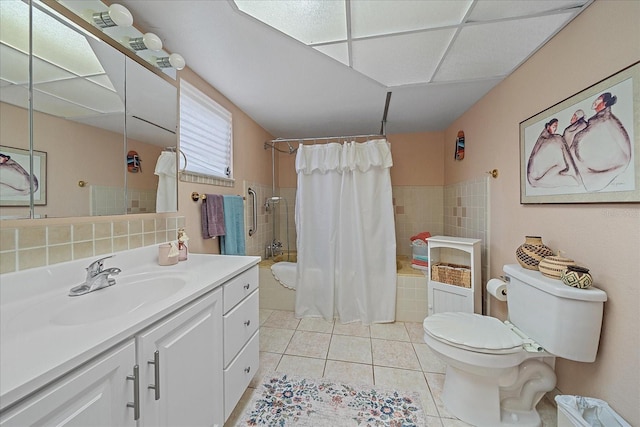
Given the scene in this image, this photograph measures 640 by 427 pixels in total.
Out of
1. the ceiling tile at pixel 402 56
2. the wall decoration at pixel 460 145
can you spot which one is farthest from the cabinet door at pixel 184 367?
the wall decoration at pixel 460 145

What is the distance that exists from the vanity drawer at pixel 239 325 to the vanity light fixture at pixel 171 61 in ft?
4.73

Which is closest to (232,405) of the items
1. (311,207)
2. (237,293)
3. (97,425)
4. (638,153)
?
(237,293)

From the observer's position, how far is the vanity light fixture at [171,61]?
1401 millimetres

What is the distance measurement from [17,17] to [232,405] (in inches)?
71.3

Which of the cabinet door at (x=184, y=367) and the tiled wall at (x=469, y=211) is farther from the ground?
the tiled wall at (x=469, y=211)

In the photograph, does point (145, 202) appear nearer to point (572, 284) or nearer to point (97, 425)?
point (97, 425)

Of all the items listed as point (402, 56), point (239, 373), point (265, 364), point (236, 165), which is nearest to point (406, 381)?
point (265, 364)

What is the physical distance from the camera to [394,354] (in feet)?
5.98

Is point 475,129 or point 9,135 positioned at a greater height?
point 475,129

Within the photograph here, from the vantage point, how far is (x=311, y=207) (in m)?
2.47

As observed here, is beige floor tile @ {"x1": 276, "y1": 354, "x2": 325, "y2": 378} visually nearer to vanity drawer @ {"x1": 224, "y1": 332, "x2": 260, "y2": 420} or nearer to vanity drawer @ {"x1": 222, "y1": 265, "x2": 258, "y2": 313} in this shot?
vanity drawer @ {"x1": 224, "y1": 332, "x2": 260, "y2": 420}

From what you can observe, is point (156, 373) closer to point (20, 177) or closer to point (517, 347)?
point (20, 177)

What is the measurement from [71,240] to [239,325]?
81 cm

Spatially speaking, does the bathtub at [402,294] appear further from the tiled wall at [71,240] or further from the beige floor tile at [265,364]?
the tiled wall at [71,240]
